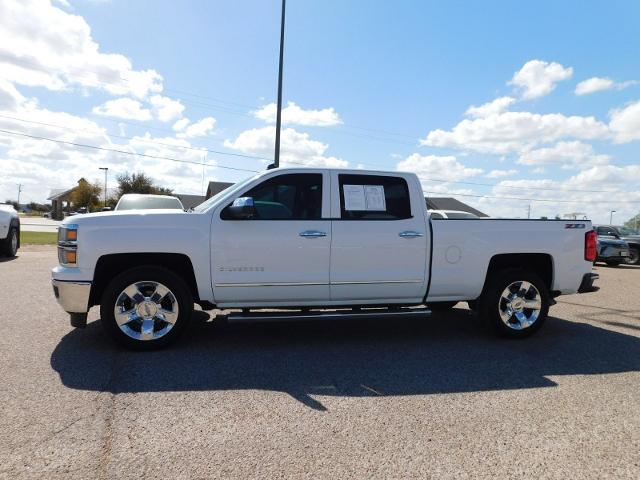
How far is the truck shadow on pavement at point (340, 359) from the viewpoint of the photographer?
388 cm

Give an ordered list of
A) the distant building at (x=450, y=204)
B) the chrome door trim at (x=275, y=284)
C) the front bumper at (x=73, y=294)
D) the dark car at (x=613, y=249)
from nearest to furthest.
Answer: the front bumper at (x=73, y=294)
the chrome door trim at (x=275, y=284)
the dark car at (x=613, y=249)
the distant building at (x=450, y=204)

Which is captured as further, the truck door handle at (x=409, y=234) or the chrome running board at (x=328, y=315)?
the truck door handle at (x=409, y=234)

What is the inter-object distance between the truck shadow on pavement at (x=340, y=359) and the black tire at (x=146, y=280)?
125 millimetres

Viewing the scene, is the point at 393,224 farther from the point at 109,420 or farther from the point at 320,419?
the point at 109,420

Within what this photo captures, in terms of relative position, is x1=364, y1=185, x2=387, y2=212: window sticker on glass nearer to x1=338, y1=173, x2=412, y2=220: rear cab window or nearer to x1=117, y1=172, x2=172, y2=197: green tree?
x1=338, y1=173, x2=412, y2=220: rear cab window

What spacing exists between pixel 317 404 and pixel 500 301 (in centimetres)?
291

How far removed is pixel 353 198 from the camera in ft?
16.8

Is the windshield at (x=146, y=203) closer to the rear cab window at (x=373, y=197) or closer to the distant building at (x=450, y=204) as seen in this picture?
the rear cab window at (x=373, y=197)

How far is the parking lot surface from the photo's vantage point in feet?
8.82

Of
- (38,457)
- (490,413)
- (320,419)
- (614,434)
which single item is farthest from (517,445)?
(38,457)

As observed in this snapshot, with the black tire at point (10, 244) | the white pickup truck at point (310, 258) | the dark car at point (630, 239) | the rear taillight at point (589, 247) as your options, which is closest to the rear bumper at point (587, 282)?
the white pickup truck at point (310, 258)

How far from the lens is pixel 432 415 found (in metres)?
3.35

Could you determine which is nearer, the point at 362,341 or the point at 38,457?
the point at 38,457

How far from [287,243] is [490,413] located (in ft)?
8.10
